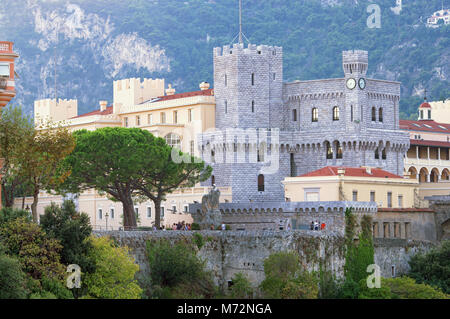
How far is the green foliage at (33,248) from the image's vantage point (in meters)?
59.4

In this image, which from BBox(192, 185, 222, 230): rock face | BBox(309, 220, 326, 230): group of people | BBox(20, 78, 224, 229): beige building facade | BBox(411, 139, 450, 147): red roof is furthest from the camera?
BBox(411, 139, 450, 147): red roof

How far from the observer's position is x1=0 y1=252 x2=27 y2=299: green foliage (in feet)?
181

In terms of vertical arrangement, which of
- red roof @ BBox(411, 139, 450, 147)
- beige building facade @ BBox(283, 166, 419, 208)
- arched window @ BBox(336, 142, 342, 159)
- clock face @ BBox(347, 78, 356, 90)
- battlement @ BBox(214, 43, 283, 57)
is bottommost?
beige building facade @ BBox(283, 166, 419, 208)

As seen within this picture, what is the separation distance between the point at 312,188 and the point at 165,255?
987 inches

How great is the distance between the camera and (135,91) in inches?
4584

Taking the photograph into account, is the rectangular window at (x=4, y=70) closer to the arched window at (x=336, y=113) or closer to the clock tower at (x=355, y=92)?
the clock tower at (x=355, y=92)

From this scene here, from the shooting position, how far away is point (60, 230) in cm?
6188

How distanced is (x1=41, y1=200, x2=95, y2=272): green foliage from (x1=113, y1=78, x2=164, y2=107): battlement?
53557 millimetres

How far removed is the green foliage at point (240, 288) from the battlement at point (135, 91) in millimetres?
45130

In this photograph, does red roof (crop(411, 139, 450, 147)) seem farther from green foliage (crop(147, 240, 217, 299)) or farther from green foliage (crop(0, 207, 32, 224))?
green foliage (crop(0, 207, 32, 224))

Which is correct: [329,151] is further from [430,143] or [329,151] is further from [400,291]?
[400,291]

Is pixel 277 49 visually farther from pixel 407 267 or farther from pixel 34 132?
pixel 34 132

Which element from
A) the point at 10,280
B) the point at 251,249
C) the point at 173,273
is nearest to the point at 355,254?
the point at 251,249

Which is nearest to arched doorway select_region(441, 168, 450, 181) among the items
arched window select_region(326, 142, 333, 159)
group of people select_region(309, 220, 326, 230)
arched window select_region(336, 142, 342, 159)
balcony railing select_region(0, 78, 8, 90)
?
arched window select_region(326, 142, 333, 159)
